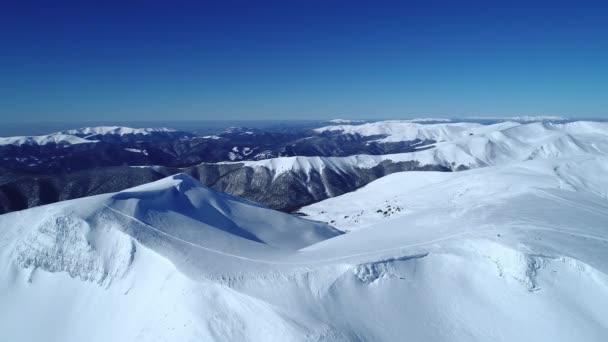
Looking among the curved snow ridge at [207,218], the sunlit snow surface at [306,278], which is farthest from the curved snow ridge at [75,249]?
the curved snow ridge at [207,218]

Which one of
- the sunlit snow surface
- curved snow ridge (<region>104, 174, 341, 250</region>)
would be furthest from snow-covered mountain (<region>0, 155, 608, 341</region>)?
curved snow ridge (<region>104, 174, 341, 250</region>)

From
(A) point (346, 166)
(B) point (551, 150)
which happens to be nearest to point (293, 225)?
(A) point (346, 166)

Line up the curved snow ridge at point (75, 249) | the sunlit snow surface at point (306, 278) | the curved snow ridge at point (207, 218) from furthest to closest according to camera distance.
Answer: the curved snow ridge at point (207, 218)
the curved snow ridge at point (75, 249)
the sunlit snow surface at point (306, 278)

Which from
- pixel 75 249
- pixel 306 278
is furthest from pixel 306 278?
pixel 75 249

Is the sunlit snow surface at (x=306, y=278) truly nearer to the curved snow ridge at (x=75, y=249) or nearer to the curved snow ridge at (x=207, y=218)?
the curved snow ridge at (x=75, y=249)

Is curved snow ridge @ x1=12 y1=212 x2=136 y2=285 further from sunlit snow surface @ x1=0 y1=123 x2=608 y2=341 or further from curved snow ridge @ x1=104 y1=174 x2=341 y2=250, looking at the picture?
curved snow ridge @ x1=104 y1=174 x2=341 y2=250

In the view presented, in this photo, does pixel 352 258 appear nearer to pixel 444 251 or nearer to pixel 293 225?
pixel 444 251
